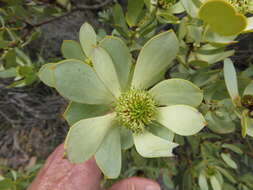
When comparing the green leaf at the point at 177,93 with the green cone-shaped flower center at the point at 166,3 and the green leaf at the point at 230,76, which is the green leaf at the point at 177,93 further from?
the green cone-shaped flower center at the point at 166,3

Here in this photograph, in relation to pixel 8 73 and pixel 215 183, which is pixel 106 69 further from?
pixel 215 183

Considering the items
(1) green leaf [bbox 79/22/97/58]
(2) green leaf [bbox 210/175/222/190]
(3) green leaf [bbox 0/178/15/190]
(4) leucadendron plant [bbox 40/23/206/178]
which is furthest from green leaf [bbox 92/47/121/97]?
(2) green leaf [bbox 210/175/222/190]

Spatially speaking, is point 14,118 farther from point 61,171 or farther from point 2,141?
point 61,171

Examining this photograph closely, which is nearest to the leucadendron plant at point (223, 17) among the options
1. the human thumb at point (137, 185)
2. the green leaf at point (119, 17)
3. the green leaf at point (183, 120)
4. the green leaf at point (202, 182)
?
the green leaf at point (183, 120)

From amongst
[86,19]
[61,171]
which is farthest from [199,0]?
[86,19]

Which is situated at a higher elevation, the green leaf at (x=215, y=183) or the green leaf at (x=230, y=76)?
the green leaf at (x=230, y=76)

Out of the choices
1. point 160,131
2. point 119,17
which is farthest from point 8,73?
point 160,131
